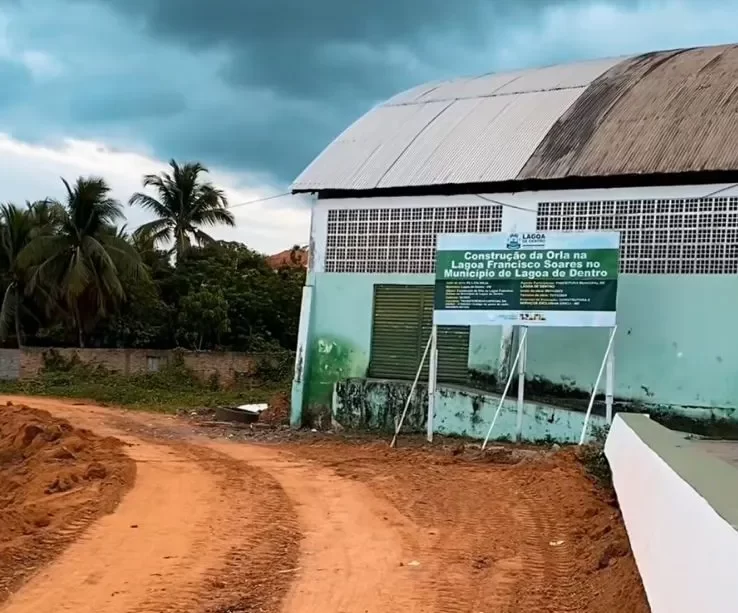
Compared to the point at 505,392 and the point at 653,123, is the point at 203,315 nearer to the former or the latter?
the point at 505,392

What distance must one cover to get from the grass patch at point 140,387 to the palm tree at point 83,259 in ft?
A: 8.93

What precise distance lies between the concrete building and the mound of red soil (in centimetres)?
516

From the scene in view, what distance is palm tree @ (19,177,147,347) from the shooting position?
101 ft

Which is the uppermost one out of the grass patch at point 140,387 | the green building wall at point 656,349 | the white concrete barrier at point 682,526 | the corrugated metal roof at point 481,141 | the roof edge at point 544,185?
the corrugated metal roof at point 481,141

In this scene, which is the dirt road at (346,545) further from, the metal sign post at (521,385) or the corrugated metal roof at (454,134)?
the corrugated metal roof at (454,134)

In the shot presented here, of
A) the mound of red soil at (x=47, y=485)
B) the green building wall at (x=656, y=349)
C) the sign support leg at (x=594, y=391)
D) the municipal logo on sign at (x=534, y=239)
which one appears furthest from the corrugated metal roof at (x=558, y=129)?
the mound of red soil at (x=47, y=485)

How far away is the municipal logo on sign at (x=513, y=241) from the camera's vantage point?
14.6m

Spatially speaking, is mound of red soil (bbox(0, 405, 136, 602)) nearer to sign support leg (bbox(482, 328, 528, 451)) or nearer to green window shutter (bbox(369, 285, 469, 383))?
green window shutter (bbox(369, 285, 469, 383))

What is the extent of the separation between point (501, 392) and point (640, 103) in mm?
6126

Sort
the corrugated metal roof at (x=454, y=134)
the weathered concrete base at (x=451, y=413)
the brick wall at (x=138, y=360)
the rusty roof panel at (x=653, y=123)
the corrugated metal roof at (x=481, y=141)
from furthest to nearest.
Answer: the brick wall at (x=138, y=360) → the corrugated metal roof at (x=454, y=134) → the corrugated metal roof at (x=481, y=141) → the rusty roof panel at (x=653, y=123) → the weathered concrete base at (x=451, y=413)

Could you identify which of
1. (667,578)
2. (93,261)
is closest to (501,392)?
(667,578)

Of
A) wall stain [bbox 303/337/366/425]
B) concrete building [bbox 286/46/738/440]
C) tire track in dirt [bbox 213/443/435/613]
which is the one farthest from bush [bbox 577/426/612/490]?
wall stain [bbox 303/337/366/425]

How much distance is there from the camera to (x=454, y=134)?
59.9 feet

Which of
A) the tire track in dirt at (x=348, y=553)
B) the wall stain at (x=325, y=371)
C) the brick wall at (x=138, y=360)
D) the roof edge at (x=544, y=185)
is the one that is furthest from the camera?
the brick wall at (x=138, y=360)
